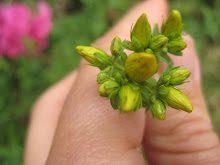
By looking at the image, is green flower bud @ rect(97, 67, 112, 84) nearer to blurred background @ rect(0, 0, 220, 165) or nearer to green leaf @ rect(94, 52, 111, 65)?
green leaf @ rect(94, 52, 111, 65)

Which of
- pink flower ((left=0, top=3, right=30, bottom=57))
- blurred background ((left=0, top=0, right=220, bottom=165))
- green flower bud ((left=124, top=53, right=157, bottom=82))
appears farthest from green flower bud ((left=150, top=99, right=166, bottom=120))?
pink flower ((left=0, top=3, right=30, bottom=57))

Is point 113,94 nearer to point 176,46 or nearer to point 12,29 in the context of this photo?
point 176,46

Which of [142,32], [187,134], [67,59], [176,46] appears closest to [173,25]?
[176,46]

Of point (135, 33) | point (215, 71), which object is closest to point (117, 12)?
point (215, 71)

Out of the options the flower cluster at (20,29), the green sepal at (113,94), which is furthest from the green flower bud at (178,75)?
the flower cluster at (20,29)

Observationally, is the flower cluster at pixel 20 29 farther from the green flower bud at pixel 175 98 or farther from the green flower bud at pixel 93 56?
the green flower bud at pixel 175 98

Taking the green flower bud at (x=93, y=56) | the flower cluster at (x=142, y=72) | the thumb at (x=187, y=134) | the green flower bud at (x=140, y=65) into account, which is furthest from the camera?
the thumb at (x=187, y=134)
